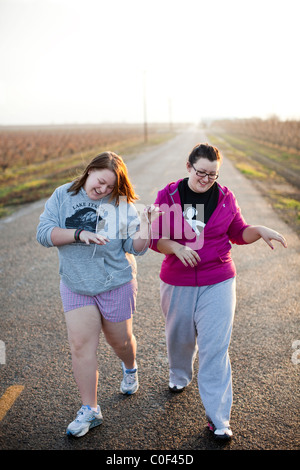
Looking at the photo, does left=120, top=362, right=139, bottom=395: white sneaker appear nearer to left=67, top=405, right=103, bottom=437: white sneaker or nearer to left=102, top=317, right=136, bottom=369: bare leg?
left=102, top=317, right=136, bottom=369: bare leg

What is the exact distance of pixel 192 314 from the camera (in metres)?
2.64

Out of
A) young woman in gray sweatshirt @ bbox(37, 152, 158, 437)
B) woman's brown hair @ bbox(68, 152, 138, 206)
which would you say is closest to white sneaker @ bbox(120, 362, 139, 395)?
young woman in gray sweatshirt @ bbox(37, 152, 158, 437)

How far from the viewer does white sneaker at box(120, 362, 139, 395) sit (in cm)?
294

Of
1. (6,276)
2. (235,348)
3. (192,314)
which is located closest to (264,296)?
(235,348)

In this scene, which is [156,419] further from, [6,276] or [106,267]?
[6,276]

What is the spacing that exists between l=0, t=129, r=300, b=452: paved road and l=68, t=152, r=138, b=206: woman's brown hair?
1.51 meters

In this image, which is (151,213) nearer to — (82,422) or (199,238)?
(199,238)

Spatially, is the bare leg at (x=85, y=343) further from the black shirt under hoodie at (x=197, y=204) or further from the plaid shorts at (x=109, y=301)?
the black shirt under hoodie at (x=197, y=204)

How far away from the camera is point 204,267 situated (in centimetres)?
258

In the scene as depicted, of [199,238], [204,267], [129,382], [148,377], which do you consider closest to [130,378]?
[129,382]

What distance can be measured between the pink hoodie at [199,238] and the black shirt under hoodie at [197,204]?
3 centimetres

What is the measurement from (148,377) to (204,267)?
118cm

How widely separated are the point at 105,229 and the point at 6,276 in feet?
11.3

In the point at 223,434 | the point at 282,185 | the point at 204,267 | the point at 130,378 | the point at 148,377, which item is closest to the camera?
the point at 223,434
